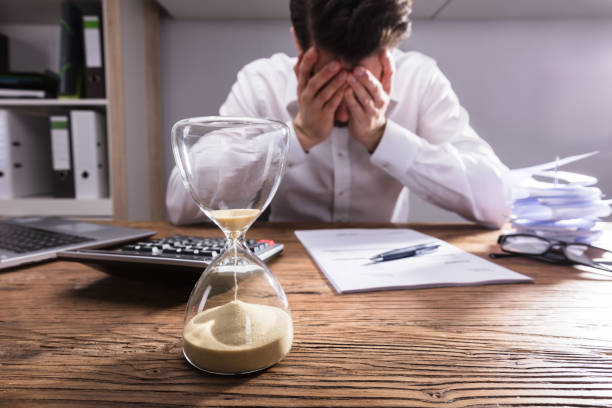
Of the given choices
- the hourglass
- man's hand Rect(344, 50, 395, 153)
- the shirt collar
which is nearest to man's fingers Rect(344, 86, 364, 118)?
man's hand Rect(344, 50, 395, 153)

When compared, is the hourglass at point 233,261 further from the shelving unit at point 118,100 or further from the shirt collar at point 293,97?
the shelving unit at point 118,100

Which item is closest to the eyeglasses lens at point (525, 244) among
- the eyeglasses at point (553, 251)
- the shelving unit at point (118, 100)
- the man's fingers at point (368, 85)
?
the eyeglasses at point (553, 251)

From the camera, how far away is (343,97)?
890 mm

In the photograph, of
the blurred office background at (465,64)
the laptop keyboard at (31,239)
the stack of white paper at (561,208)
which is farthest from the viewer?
the blurred office background at (465,64)

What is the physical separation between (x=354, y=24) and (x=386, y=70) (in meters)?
0.16

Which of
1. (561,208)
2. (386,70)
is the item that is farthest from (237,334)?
(386,70)

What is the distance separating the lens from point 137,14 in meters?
1.51

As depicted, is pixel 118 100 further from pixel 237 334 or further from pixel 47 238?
pixel 237 334

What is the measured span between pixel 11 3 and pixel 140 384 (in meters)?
1.85

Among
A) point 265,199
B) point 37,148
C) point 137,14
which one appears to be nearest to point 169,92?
point 137,14

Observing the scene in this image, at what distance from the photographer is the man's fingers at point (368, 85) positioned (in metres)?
0.85

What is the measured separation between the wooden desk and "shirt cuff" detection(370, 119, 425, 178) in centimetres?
51

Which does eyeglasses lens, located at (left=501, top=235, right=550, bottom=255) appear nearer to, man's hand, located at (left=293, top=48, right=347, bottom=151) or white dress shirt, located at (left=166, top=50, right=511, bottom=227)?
white dress shirt, located at (left=166, top=50, right=511, bottom=227)

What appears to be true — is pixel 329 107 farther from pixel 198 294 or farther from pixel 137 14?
pixel 137 14
